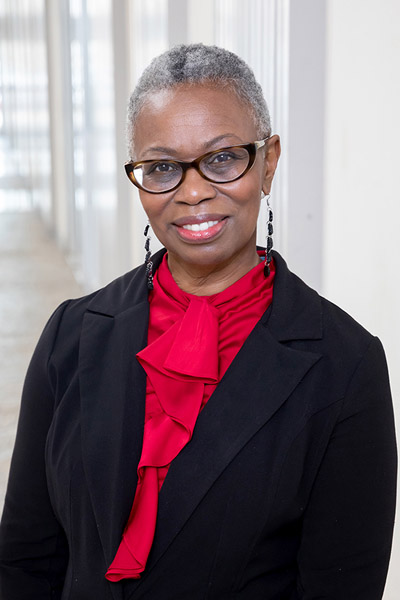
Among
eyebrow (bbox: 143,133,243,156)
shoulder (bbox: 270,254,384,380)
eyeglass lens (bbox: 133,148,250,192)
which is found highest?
eyebrow (bbox: 143,133,243,156)

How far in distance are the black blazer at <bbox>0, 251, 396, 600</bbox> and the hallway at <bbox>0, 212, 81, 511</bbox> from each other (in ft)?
8.36

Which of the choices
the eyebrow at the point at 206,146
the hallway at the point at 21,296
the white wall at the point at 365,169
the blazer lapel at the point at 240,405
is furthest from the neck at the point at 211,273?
the hallway at the point at 21,296

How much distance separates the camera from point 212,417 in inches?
63.8

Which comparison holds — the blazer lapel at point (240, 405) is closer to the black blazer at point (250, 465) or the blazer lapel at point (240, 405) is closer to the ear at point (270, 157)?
the black blazer at point (250, 465)

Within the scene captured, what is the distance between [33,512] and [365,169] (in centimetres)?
124

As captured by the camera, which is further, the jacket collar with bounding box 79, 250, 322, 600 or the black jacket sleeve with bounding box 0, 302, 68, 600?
the black jacket sleeve with bounding box 0, 302, 68, 600

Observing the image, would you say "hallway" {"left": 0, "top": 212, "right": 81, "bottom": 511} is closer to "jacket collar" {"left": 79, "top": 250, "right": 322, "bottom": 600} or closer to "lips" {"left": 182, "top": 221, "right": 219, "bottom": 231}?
"jacket collar" {"left": 79, "top": 250, "right": 322, "bottom": 600}

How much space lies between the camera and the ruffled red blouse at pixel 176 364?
1600mm

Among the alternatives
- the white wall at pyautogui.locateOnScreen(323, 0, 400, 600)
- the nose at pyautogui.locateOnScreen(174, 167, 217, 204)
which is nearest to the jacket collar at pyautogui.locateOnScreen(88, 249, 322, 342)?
the nose at pyautogui.locateOnScreen(174, 167, 217, 204)

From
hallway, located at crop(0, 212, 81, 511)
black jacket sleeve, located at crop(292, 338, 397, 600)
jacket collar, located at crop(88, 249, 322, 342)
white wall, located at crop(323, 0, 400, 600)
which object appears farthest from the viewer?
hallway, located at crop(0, 212, 81, 511)

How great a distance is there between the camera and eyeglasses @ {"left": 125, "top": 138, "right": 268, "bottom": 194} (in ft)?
5.29

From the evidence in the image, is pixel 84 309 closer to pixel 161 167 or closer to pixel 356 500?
pixel 161 167

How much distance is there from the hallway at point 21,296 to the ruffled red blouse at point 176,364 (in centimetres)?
259

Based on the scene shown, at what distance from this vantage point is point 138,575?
1594 millimetres
